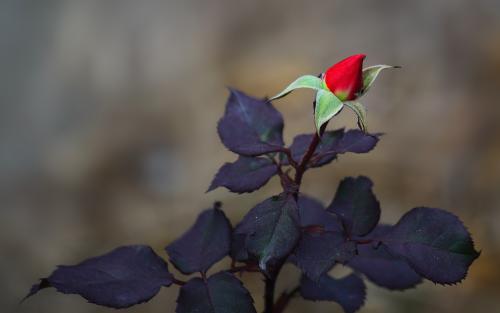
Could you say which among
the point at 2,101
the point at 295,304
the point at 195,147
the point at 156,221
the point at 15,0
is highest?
the point at 15,0

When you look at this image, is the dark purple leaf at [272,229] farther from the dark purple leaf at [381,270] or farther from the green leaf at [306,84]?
the dark purple leaf at [381,270]

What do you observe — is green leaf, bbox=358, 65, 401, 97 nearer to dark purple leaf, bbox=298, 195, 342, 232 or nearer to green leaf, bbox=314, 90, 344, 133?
green leaf, bbox=314, 90, 344, 133

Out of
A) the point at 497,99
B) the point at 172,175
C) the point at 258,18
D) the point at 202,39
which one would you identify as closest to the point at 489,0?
the point at 497,99

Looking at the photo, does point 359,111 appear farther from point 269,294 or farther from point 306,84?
point 269,294

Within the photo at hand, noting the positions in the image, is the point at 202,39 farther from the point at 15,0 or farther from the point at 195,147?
the point at 15,0

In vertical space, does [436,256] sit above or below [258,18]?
below

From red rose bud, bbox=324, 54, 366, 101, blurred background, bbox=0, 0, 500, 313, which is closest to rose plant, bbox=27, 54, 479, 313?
red rose bud, bbox=324, 54, 366, 101
